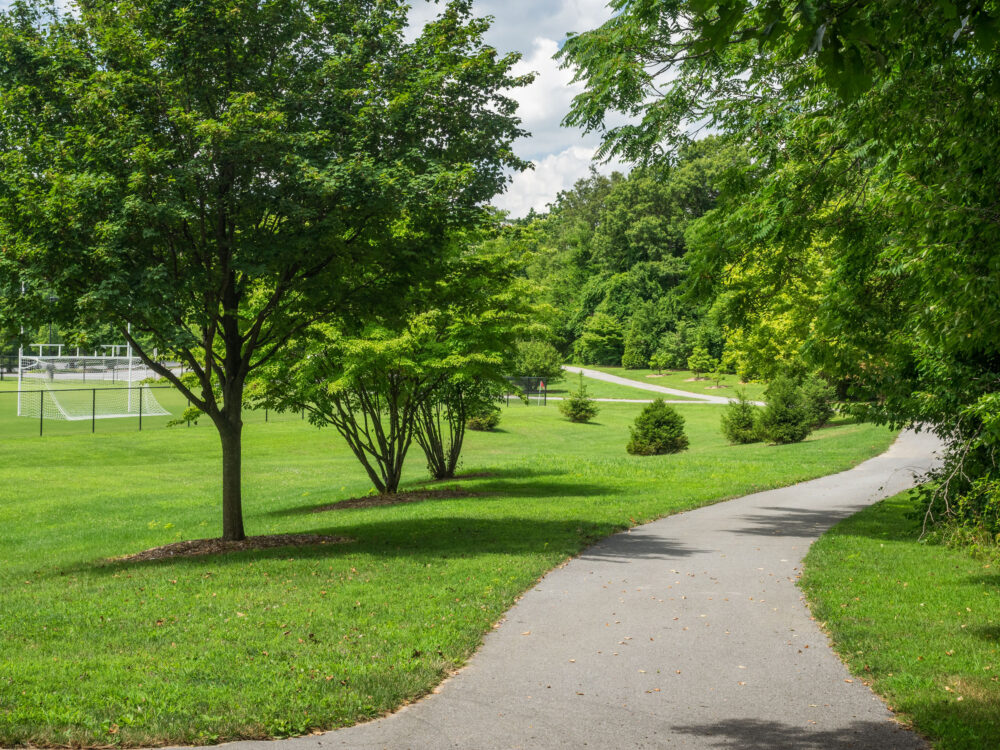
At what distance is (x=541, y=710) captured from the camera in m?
5.75

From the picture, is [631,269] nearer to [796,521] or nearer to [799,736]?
[796,521]

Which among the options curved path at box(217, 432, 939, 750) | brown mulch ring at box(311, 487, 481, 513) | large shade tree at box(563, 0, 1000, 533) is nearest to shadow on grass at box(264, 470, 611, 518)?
brown mulch ring at box(311, 487, 481, 513)

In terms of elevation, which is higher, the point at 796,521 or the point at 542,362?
the point at 542,362

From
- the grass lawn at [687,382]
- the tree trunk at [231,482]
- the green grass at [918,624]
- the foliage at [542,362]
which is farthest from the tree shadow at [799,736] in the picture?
the foliage at [542,362]

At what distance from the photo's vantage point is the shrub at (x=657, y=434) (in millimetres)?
30391

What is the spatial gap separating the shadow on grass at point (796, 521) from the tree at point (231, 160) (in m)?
6.42

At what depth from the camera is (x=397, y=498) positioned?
61.8 ft

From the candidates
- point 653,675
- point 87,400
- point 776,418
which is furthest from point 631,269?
point 653,675

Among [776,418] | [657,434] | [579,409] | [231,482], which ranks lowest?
[657,434]

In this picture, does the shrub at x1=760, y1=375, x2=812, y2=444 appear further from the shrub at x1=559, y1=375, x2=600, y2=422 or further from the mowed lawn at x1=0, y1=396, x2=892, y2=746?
the shrub at x1=559, y1=375, x2=600, y2=422

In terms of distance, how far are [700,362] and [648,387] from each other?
6396mm

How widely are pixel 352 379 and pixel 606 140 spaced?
727 cm

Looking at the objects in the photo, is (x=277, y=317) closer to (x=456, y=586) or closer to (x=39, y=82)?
(x=39, y=82)

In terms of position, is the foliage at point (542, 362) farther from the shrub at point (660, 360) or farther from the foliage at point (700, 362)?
the shrub at point (660, 360)
